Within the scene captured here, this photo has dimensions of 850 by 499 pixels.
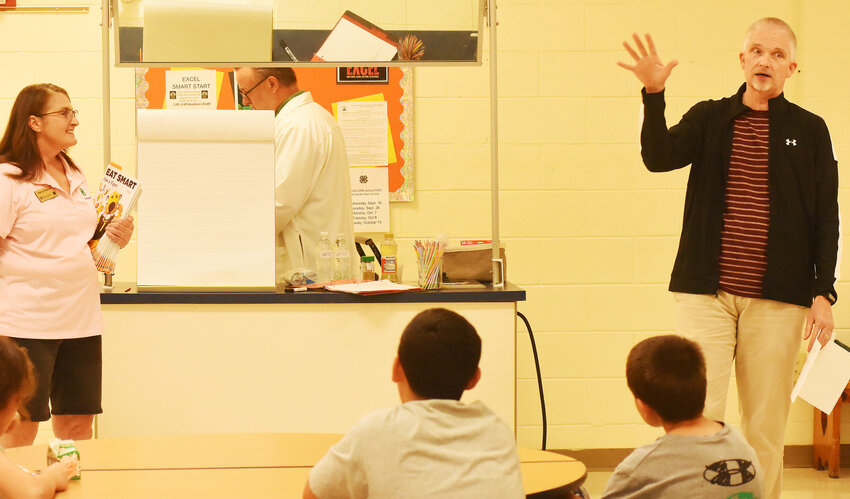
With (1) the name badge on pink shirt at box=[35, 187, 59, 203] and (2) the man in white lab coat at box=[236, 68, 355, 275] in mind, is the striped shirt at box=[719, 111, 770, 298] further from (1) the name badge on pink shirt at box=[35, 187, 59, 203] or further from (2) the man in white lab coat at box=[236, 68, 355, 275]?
(1) the name badge on pink shirt at box=[35, 187, 59, 203]

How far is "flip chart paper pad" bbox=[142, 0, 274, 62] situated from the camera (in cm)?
316

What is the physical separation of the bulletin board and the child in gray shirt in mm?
2611

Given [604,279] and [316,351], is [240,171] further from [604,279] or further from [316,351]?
[604,279]

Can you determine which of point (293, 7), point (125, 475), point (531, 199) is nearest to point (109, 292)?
point (293, 7)

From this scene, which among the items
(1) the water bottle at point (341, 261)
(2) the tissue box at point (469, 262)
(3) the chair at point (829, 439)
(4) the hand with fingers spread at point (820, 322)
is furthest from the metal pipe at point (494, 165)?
(3) the chair at point (829, 439)

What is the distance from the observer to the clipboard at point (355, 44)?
10.5 feet

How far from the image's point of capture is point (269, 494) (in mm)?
1683

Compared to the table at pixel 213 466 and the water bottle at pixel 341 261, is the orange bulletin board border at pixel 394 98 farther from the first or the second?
the table at pixel 213 466

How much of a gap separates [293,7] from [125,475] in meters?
1.91

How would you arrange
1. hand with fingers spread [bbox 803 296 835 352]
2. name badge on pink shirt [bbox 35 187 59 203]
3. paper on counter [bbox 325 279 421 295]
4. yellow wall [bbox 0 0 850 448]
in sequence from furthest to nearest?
yellow wall [bbox 0 0 850 448] < paper on counter [bbox 325 279 421 295] < name badge on pink shirt [bbox 35 187 59 203] < hand with fingers spread [bbox 803 296 835 352]

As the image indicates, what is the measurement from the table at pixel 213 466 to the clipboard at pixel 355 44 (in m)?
1.56

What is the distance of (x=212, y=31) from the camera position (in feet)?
10.4

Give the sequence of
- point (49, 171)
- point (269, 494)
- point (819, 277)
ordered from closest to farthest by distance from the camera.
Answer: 1. point (269, 494)
2. point (819, 277)
3. point (49, 171)

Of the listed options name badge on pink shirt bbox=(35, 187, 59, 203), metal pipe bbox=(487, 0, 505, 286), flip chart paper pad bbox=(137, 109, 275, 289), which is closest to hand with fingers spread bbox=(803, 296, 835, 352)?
metal pipe bbox=(487, 0, 505, 286)
